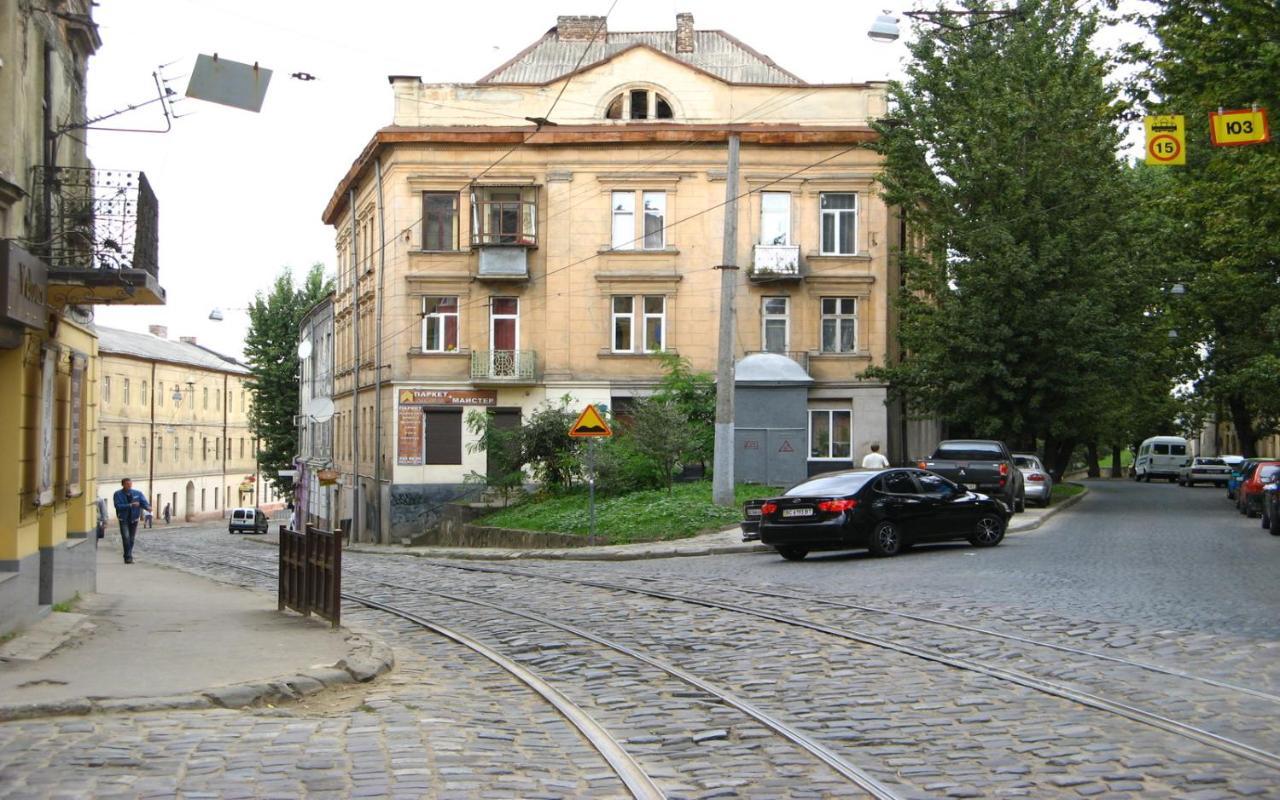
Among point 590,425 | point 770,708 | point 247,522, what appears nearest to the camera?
point 770,708

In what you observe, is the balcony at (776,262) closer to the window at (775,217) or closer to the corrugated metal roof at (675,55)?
the window at (775,217)

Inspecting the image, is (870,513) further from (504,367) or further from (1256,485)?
(504,367)

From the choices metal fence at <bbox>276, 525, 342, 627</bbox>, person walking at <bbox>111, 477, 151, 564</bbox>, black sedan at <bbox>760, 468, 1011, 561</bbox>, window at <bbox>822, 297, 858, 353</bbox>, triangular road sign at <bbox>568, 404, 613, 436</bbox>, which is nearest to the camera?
metal fence at <bbox>276, 525, 342, 627</bbox>

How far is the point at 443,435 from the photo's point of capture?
4462cm

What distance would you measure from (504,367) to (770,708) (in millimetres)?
34902

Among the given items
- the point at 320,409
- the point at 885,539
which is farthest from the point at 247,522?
the point at 885,539

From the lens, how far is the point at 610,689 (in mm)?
10578

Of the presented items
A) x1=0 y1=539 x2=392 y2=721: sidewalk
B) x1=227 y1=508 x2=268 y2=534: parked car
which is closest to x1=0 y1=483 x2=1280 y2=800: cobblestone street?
x1=0 y1=539 x2=392 y2=721: sidewalk

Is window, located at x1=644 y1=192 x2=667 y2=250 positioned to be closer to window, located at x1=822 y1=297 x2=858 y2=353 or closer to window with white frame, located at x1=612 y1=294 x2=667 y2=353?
window with white frame, located at x1=612 y1=294 x2=667 y2=353

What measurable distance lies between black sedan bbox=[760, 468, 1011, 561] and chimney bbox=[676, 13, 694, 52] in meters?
30.4

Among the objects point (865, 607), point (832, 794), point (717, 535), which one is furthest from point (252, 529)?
point (832, 794)

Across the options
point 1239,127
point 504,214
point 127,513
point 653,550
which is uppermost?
point 504,214

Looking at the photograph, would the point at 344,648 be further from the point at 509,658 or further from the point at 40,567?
the point at 40,567

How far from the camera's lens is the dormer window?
146 feet
